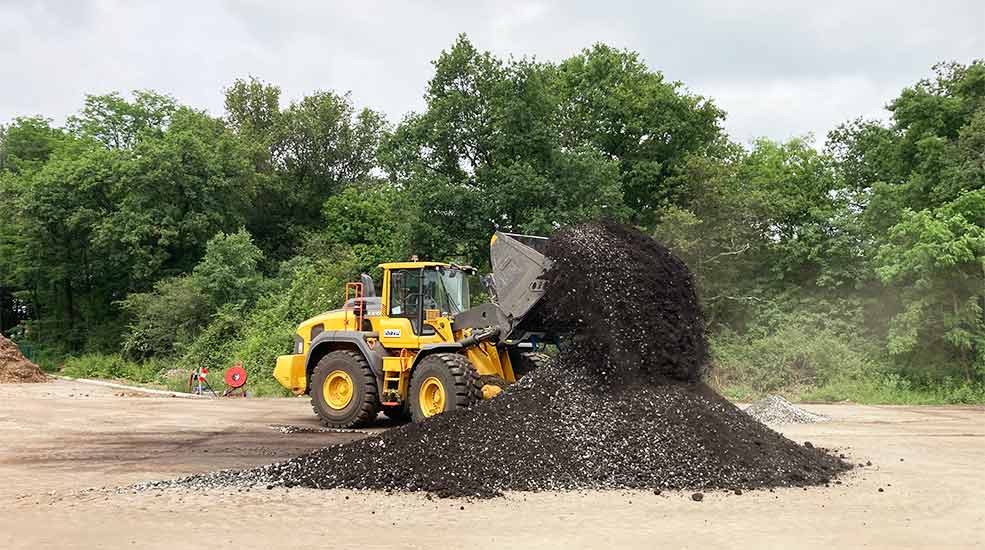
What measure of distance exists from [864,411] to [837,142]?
15.7 metres

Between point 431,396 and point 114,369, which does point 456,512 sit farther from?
point 114,369

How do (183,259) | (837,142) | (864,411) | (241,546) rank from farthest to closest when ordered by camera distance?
(183,259)
(837,142)
(864,411)
(241,546)

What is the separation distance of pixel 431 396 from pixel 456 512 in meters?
4.78

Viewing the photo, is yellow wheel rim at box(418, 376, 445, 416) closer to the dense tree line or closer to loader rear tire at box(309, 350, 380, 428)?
loader rear tire at box(309, 350, 380, 428)

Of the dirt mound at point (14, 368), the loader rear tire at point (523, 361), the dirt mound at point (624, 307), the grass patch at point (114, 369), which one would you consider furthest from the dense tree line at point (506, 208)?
the dirt mound at point (624, 307)

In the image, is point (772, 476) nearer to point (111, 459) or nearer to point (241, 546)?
point (241, 546)

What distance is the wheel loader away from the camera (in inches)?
446

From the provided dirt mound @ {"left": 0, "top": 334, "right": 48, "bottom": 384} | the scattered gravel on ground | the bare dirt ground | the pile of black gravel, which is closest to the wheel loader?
the scattered gravel on ground

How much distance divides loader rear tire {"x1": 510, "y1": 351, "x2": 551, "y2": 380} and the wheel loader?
0.05 ft


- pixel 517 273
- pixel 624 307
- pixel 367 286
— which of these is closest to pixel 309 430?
pixel 367 286

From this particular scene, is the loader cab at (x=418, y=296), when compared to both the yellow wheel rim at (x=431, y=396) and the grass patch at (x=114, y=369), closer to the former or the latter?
the yellow wheel rim at (x=431, y=396)

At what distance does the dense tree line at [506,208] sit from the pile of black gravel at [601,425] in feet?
42.6

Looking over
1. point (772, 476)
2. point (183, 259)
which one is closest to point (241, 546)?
point (772, 476)

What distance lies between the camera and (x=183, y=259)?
3462 centimetres
